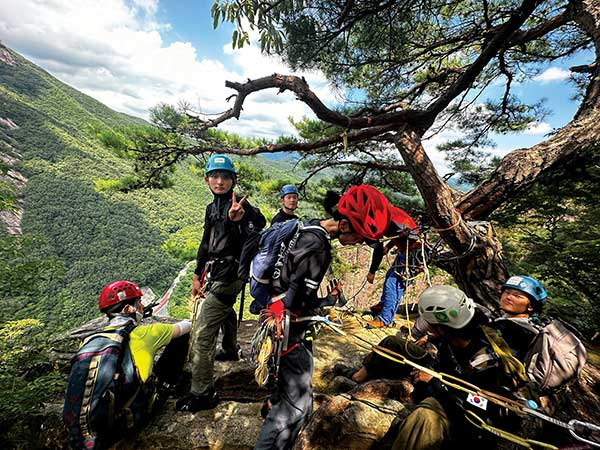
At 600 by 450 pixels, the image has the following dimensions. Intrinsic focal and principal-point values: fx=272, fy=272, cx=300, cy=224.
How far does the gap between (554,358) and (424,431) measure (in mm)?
1052

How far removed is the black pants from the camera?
1.83 meters

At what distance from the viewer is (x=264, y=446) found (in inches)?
71.1

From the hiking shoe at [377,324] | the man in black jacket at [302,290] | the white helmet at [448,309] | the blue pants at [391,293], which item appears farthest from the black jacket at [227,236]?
the hiking shoe at [377,324]

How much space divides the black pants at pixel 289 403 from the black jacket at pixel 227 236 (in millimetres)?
1024

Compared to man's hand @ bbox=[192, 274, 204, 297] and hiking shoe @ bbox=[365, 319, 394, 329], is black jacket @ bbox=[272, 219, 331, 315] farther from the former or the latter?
hiking shoe @ bbox=[365, 319, 394, 329]

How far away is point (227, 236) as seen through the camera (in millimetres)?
2666

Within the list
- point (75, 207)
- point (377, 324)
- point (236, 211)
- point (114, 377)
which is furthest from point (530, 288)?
point (75, 207)

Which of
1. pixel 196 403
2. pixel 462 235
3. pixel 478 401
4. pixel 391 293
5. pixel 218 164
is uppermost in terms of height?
pixel 218 164

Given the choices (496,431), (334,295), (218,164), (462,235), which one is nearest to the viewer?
(496,431)

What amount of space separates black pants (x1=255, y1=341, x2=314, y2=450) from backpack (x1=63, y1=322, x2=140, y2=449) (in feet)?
3.53

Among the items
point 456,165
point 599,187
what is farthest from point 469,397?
point 456,165

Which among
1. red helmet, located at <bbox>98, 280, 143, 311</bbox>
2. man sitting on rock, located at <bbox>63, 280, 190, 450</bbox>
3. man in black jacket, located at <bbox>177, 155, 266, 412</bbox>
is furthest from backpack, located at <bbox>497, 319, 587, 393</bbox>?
red helmet, located at <bbox>98, 280, 143, 311</bbox>

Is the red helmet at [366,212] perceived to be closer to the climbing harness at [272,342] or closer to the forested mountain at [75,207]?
the climbing harness at [272,342]

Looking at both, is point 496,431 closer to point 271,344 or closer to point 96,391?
point 271,344
